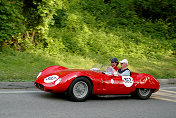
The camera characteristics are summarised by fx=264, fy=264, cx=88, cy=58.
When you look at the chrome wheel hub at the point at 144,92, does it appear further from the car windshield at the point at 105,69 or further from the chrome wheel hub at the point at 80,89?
the chrome wheel hub at the point at 80,89

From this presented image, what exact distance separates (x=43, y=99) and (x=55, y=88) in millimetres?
518

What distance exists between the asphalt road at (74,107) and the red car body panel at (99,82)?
31 cm

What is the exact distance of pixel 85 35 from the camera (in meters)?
16.6

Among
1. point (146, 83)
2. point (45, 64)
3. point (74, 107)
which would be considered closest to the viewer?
point (74, 107)

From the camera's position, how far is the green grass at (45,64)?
1001 cm

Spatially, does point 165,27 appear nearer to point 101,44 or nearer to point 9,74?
point 101,44

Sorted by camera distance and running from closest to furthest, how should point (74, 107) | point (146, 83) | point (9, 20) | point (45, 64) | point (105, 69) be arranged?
point (74, 107), point (105, 69), point (146, 83), point (45, 64), point (9, 20)

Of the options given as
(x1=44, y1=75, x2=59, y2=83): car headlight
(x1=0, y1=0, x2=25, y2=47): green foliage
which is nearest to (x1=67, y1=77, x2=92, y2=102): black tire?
(x1=44, y1=75, x2=59, y2=83): car headlight

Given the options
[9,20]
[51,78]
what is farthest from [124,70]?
[9,20]

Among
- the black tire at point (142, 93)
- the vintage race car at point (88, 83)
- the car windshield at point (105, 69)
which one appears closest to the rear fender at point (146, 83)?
the vintage race car at point (88, 83)

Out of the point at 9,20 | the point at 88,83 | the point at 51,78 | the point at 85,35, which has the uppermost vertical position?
the point at 9,20

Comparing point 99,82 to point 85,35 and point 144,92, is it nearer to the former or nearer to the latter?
point 144,92

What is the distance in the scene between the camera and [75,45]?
50.0 ft

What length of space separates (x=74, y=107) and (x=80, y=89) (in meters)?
0.74
